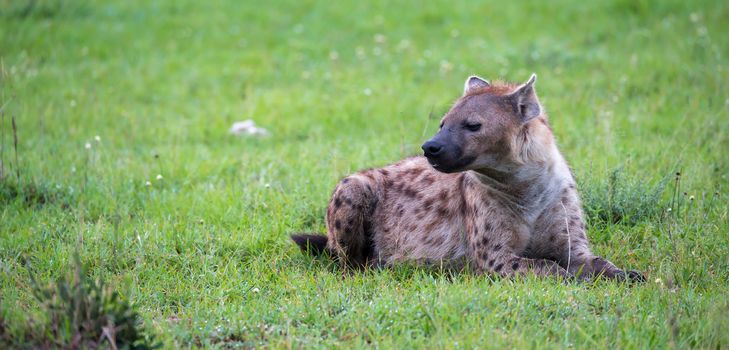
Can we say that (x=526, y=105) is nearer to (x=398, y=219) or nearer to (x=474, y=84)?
(x=474, y=84)

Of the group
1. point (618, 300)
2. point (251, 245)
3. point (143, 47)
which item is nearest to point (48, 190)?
point (251, 245)

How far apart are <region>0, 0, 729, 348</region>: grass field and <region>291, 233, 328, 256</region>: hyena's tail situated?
0.27 feet

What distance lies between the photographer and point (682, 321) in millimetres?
3982

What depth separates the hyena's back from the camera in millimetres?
5371

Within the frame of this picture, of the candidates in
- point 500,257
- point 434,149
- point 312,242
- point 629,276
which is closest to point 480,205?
point 500,257

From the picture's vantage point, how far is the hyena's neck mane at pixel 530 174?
4.90 m

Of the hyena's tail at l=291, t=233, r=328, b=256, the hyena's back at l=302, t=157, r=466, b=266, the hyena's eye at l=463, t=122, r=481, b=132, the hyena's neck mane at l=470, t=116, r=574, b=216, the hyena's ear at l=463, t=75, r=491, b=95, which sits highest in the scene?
the hyena's ear at l=463, t=75, r=491, b=95

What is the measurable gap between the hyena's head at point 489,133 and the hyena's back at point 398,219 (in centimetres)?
60

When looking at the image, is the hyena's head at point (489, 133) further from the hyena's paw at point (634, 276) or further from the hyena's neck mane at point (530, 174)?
the hyena's paw at point (634, 276)

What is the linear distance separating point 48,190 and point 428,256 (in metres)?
2.98

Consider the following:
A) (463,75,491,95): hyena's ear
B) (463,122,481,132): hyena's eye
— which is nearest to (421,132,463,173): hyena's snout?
(463,122,481,132): hyena's eye

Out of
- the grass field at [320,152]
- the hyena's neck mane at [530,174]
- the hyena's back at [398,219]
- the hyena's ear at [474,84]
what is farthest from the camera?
the hyena's back at [398,219]

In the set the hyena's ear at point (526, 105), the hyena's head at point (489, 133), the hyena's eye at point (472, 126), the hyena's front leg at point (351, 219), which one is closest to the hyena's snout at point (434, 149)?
the hyena's head at point (489, 133)

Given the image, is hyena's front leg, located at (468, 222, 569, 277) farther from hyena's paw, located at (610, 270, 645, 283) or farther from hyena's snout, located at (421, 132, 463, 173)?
hyena's snout, located at (421, 132, 463, 173)
